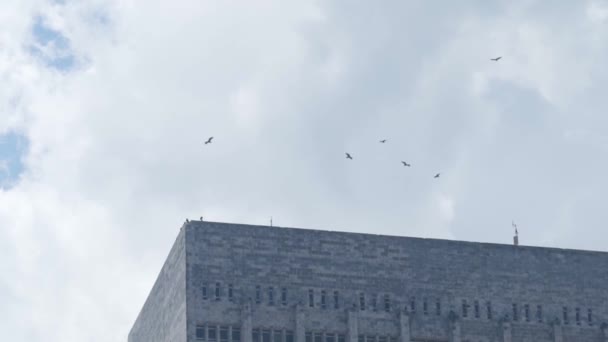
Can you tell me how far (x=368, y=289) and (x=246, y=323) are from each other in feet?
38.8

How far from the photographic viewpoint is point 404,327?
151m

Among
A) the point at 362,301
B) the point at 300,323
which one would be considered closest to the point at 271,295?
the point at 300,323

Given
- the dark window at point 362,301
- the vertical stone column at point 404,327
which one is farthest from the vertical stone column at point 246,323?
the vertical stone column at point 404,327

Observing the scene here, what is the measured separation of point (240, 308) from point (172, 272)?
8.78 meters

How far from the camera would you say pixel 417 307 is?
15312cm

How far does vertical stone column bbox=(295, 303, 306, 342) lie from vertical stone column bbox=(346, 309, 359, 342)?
12.9ft

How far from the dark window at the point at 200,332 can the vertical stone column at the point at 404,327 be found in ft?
56.9

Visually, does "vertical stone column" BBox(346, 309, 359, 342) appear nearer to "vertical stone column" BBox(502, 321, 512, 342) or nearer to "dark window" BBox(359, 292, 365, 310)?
"dark window" BBox(359, 292, 365, 310)

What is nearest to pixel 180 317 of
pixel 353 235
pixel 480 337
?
pixel 353 235

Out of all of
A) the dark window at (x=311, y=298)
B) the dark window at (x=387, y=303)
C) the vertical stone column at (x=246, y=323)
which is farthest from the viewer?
the dark window at (x=387, y=303)

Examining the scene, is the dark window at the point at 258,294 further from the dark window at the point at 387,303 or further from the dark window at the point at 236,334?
the dark window at the point at 387,303

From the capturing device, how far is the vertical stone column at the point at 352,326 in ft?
490

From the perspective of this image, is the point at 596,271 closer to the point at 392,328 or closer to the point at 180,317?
the point at 392,328

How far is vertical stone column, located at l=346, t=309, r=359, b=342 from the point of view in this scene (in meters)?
149
